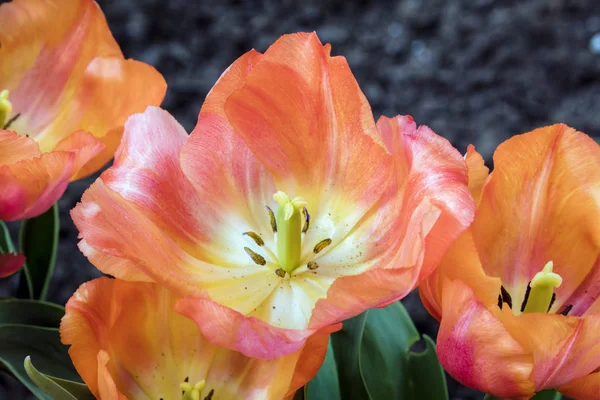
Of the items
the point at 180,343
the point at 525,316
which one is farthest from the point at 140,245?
the point at 525,316

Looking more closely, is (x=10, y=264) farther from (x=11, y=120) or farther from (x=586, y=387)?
(x=586, y=387)

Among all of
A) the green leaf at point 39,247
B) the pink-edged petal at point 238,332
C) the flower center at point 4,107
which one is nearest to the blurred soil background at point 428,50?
the green leaf at point 39,247

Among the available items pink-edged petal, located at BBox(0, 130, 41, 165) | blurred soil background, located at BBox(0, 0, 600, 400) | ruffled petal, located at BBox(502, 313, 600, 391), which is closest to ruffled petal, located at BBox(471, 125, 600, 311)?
ruffled petal, located at BBox(502, 313, 600, 391)

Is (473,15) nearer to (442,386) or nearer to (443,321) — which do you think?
(442,386)

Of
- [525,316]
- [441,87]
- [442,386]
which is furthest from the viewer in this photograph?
[441,87]

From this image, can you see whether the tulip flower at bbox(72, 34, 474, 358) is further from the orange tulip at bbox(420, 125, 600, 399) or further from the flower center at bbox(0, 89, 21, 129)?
the flower center at bbox(0, 89, 21, 129)

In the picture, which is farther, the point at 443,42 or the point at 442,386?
the point at 443,42

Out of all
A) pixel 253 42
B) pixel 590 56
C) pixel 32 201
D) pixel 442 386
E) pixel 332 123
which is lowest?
pixel 253 42
